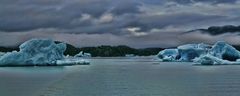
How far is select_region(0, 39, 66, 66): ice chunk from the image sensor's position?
47750 mm

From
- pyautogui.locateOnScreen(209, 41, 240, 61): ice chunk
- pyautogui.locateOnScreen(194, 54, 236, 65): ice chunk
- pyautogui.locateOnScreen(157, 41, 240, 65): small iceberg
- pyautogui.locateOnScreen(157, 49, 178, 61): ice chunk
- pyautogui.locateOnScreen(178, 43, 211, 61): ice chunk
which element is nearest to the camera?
pyautogui.locateOnScreen(194, 54, 236, 65): ice chunk

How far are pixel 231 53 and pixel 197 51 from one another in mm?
6018

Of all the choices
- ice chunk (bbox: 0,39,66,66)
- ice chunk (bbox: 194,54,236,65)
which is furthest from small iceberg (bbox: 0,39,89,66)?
ice chunk (bbox: 194,54,236,65)

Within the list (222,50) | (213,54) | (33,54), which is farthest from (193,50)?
(33,54)

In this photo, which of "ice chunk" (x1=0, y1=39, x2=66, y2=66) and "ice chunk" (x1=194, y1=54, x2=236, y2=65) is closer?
"ice chunk" (x1=0, y1=39, x2=66, y2=66)

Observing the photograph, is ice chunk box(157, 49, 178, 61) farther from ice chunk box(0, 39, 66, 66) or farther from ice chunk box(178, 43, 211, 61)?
ice chunk box(0, 39, 66, 66)

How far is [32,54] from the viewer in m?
48.5

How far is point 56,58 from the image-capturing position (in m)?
51.2

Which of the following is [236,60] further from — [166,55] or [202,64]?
[166,55]

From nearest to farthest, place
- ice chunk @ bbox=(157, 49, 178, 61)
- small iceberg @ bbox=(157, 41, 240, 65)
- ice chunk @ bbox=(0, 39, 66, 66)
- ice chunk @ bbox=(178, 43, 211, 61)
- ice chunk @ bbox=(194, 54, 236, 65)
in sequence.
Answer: ice chunk @ bbox=(0, 39, 66, 66) < ice chunk @ bbox=(194, 54, 236, 65) < small iceberg @ bbox=(157, 41, 240, 65) < ice chunk @ bbox=(178, 43, 211, 61) < ice chunk @ bbox=(157, 49, 178, 61)

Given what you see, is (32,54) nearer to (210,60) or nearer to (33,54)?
(33,54)

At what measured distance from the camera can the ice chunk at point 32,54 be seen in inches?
1880

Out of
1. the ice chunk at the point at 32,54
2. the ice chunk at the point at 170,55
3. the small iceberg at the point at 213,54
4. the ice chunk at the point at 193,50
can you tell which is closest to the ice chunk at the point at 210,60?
the small iceberg at the point at 213,54

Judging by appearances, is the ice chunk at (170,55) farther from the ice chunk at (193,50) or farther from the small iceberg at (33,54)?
the small iceberg at (33,54)
